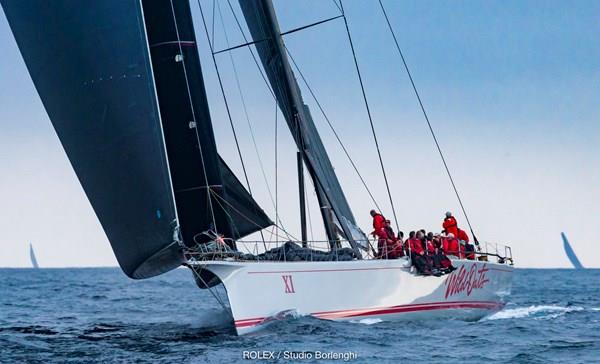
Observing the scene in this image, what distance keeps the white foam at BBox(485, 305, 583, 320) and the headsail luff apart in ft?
24.0

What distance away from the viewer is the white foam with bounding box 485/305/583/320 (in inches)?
841

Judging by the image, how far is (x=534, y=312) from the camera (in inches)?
899

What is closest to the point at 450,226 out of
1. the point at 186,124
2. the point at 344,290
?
the point at 344,290

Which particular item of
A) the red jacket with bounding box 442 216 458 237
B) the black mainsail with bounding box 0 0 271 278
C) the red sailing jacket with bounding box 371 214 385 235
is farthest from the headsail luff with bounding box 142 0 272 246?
the red jacket with bounding box 442 216 458 237

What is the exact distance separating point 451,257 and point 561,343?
3.73 meters

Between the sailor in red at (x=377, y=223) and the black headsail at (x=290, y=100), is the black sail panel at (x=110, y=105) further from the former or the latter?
the sailor in red at (x=377, y=223)

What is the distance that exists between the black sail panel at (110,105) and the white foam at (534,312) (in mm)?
8719

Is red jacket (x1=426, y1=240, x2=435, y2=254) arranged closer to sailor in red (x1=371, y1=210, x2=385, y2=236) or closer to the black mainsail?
sailor in red (x1=371, y1=210, x2=385, y2=236)

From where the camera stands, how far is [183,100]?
16094 millimetres

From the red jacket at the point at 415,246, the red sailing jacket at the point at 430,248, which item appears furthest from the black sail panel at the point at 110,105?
the red sailing jacket at the point at 430,248

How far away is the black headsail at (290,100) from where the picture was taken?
1767 centimetres

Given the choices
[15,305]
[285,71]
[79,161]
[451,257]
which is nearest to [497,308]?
[451,257]

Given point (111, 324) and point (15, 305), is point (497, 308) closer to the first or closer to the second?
point (111, 324)

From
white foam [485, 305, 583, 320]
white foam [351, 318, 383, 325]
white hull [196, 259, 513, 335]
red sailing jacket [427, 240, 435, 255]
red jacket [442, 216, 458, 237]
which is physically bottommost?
white foam [485, 305, 583, 320]
